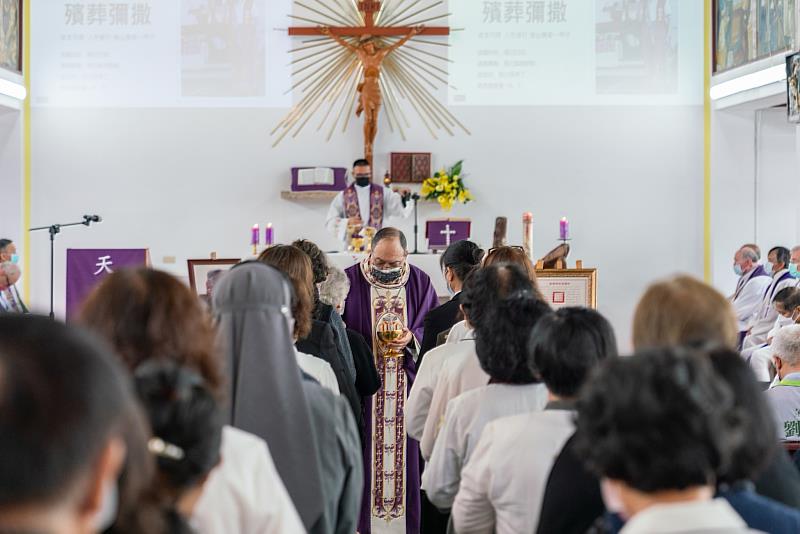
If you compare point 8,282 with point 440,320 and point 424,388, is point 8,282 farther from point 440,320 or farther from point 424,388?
point 424,388

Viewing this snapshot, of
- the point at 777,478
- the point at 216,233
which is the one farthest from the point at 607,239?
the point at 777,478

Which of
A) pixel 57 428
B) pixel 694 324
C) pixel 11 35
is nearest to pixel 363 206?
pixel 11 35

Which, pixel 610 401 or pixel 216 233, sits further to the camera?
pixel 216 233

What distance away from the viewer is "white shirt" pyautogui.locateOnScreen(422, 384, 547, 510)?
3018 millimetres

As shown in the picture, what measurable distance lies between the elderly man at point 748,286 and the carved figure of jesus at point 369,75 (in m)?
4.18

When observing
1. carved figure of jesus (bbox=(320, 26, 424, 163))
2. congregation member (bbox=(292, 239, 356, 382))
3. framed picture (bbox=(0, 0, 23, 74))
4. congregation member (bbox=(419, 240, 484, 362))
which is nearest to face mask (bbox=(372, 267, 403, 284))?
congregation member (bbox=(419, 240, 484, 362))

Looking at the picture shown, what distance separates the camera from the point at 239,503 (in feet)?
6.54

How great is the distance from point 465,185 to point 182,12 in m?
3.78

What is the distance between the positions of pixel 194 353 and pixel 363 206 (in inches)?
330

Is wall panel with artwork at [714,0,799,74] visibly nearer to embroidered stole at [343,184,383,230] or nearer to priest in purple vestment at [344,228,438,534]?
embroidered stole at [343,184,383,230]

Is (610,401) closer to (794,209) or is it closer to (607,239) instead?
(607,239)

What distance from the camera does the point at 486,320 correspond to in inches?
122

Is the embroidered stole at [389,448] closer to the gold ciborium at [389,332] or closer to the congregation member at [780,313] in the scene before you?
the gold ciborium at [389,332]

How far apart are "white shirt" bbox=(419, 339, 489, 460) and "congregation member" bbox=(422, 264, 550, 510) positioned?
17.6 inches
